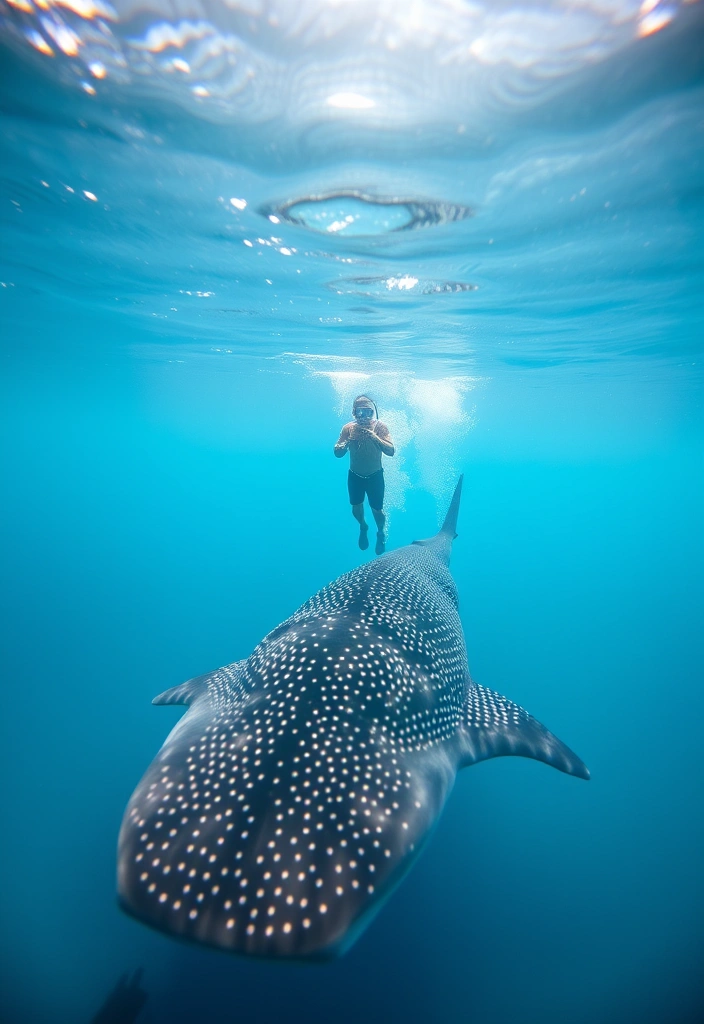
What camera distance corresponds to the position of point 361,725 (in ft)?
13.0

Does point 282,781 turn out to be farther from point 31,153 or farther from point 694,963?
point 31,153

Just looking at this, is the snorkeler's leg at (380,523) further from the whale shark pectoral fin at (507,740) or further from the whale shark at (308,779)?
the whale shark pectoral fin at (507,740)

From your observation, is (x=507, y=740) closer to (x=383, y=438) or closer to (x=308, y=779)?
(x=308, y=779)

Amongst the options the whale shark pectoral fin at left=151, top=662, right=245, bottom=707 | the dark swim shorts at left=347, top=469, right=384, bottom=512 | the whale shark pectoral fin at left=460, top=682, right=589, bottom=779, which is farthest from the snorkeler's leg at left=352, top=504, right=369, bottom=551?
the whale shark pectoral fin at left=460, top=682, right=589, bottom=779

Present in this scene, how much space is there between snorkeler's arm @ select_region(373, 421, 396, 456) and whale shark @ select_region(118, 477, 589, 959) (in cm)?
588

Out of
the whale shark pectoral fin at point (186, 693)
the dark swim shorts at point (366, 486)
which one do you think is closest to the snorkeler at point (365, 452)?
the dark swim shorts at point (366, 486)

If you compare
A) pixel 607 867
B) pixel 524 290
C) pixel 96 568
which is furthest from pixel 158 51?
pixel 96 568

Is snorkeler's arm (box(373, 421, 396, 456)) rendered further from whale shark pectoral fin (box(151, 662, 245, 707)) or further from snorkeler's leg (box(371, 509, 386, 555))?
whale shark pectoral fin (box(151, 662, 245, 707))

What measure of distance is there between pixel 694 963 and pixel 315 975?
5.30 m

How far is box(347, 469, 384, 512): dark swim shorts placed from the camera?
1331cm

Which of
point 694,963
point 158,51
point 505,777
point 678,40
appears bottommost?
point 694,963

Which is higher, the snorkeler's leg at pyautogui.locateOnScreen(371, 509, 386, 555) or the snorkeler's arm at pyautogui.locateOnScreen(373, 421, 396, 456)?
the snorkeler's arm at pyautogui.locateOnScreen(373, 421, 396, 456)

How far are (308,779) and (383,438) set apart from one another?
8.85 m

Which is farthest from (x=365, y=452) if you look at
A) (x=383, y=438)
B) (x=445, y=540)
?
(x=445, y=540)
